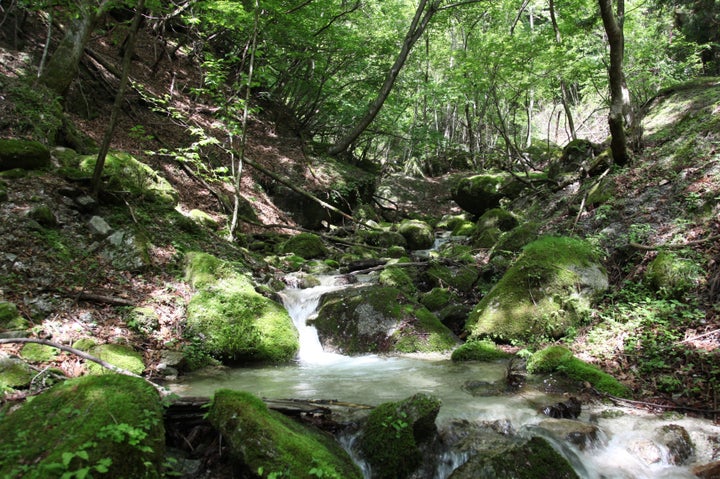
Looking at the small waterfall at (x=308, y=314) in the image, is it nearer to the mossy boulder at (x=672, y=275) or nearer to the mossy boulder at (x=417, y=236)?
the mossy boulder at (x=672, y=275)

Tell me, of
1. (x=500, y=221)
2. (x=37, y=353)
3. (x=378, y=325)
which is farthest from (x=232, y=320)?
(x=500, y=221)

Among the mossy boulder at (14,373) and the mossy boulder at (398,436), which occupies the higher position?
the mossy boulder at (14,373)

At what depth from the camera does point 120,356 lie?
449 cm

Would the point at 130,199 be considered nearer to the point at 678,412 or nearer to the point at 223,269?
the point at 223,269

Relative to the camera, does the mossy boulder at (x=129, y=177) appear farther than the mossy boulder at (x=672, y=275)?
Yes

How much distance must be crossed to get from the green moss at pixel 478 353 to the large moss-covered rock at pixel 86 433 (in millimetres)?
4427

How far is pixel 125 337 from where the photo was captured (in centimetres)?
496

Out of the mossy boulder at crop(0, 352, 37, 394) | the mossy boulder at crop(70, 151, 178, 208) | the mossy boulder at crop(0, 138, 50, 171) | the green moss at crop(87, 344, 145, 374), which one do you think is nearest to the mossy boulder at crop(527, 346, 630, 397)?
the green moss at crop(87, 344, 145, 374)

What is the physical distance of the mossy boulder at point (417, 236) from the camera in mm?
13336

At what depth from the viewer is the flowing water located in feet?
11.1

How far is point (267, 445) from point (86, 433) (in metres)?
1.05

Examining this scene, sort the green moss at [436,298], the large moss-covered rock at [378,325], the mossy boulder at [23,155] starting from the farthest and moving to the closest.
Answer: the green moss at [436,298]
the large moss-covered rock at [378,325]
the mossy boulder at [23,155]

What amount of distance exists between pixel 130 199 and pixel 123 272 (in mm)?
1930

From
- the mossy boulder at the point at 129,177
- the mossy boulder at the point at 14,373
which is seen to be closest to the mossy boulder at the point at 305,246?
the mossy boulder at the point at 129,177
